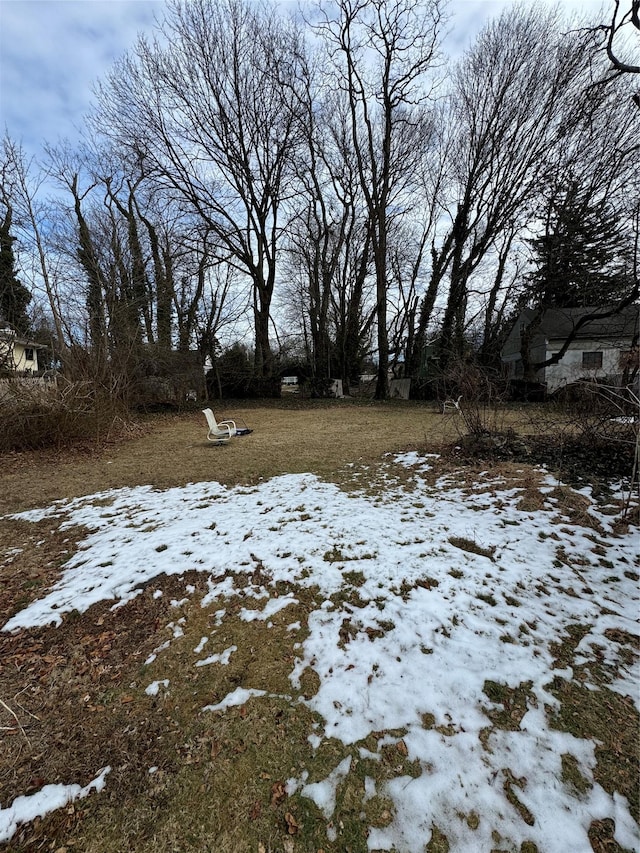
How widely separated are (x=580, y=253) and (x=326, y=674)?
1951 cm

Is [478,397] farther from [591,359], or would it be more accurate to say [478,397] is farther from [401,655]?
[591,359]

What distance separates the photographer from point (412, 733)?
1.68 meters

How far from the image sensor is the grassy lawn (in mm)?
1386

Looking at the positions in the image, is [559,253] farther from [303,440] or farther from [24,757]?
[24,757]

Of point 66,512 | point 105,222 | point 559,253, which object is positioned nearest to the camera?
point 66,512

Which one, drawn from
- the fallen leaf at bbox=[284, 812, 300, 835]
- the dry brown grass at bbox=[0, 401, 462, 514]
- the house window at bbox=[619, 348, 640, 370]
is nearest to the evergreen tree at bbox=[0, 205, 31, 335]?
the dry brown grass at bbox=[0, 401, 462, 514]

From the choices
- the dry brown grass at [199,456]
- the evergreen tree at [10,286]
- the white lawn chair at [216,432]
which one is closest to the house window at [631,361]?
the dry brown grass at [199,456]

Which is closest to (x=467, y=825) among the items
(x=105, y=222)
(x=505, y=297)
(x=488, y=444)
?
(x=488, y=444)

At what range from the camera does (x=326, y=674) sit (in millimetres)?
2043

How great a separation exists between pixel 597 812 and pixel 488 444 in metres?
5.12

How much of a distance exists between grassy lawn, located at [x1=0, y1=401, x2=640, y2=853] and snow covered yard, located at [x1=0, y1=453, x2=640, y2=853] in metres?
0.01

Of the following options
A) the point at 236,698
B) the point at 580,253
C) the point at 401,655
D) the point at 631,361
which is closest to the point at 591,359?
the point at 580,253

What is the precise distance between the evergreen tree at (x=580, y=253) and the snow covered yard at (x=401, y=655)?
15.7 meters

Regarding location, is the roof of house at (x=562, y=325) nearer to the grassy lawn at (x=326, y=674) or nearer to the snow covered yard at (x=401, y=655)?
the snow covered yard at (x=401, y=655)
